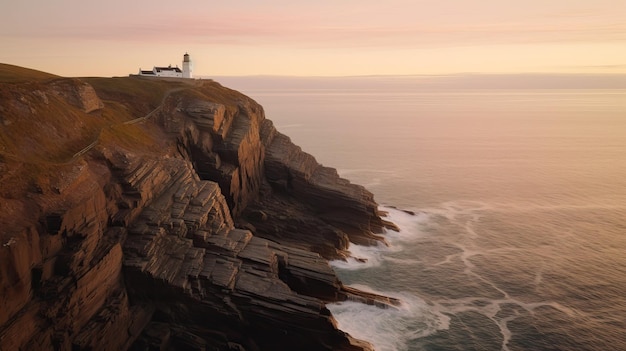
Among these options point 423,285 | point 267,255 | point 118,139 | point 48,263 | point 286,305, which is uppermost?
point 118,139

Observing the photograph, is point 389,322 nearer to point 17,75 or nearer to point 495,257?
point 495,257

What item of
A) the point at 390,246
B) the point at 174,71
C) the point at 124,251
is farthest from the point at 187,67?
the point at 124,251

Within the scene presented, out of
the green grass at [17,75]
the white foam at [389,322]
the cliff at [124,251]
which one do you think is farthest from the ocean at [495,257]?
the green grass at [17,75]

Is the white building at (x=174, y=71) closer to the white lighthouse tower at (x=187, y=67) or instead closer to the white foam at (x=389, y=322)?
the white lighthouse tower at (x=187, y=67)

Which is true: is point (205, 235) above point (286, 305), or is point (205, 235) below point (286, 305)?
above

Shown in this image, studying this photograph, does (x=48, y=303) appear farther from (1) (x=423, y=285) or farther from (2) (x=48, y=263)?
(1) (x=423, y=285)

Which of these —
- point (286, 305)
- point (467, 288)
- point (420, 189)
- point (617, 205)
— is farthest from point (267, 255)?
point (617, 205)
